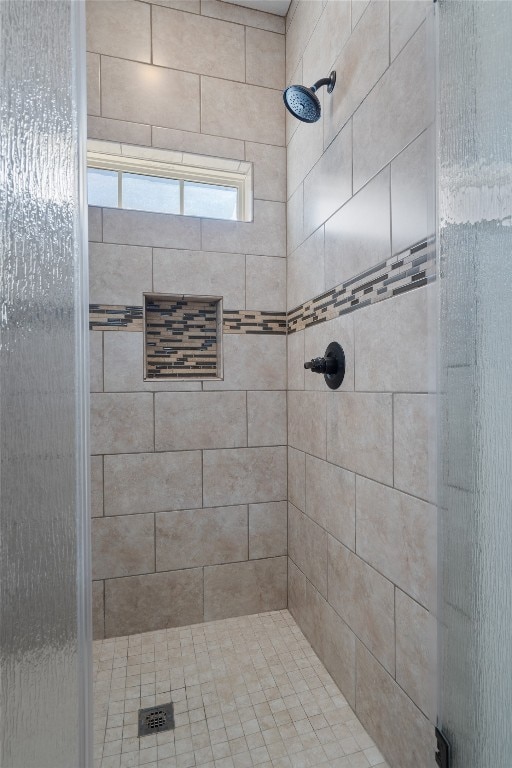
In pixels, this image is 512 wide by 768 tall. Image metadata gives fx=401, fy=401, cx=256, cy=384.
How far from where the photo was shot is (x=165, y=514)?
204cm

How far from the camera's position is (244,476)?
2152mm

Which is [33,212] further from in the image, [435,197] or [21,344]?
[435,197]

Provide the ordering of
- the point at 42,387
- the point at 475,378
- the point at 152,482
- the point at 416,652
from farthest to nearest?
the point at 152,482 < the point at 416,652 < the point at 475,378 < the point at 42,387

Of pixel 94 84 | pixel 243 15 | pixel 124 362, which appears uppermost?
pixel 243 15

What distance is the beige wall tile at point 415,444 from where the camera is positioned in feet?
3.42

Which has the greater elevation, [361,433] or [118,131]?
[118,131]

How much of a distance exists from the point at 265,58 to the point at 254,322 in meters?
1.44

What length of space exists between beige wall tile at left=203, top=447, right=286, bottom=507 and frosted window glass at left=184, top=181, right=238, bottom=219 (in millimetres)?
1317

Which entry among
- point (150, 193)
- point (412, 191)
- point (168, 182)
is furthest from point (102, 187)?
point (412, 191)

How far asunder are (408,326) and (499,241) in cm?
41

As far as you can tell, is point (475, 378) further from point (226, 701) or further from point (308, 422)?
point (226, 701)

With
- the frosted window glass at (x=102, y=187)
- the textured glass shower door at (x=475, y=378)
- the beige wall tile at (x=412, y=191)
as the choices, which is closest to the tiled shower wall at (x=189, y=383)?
the frosted window glass at (x=102, y=187)

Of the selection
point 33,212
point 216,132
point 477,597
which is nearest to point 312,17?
point 216,132

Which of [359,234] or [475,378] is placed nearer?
[475,378]
